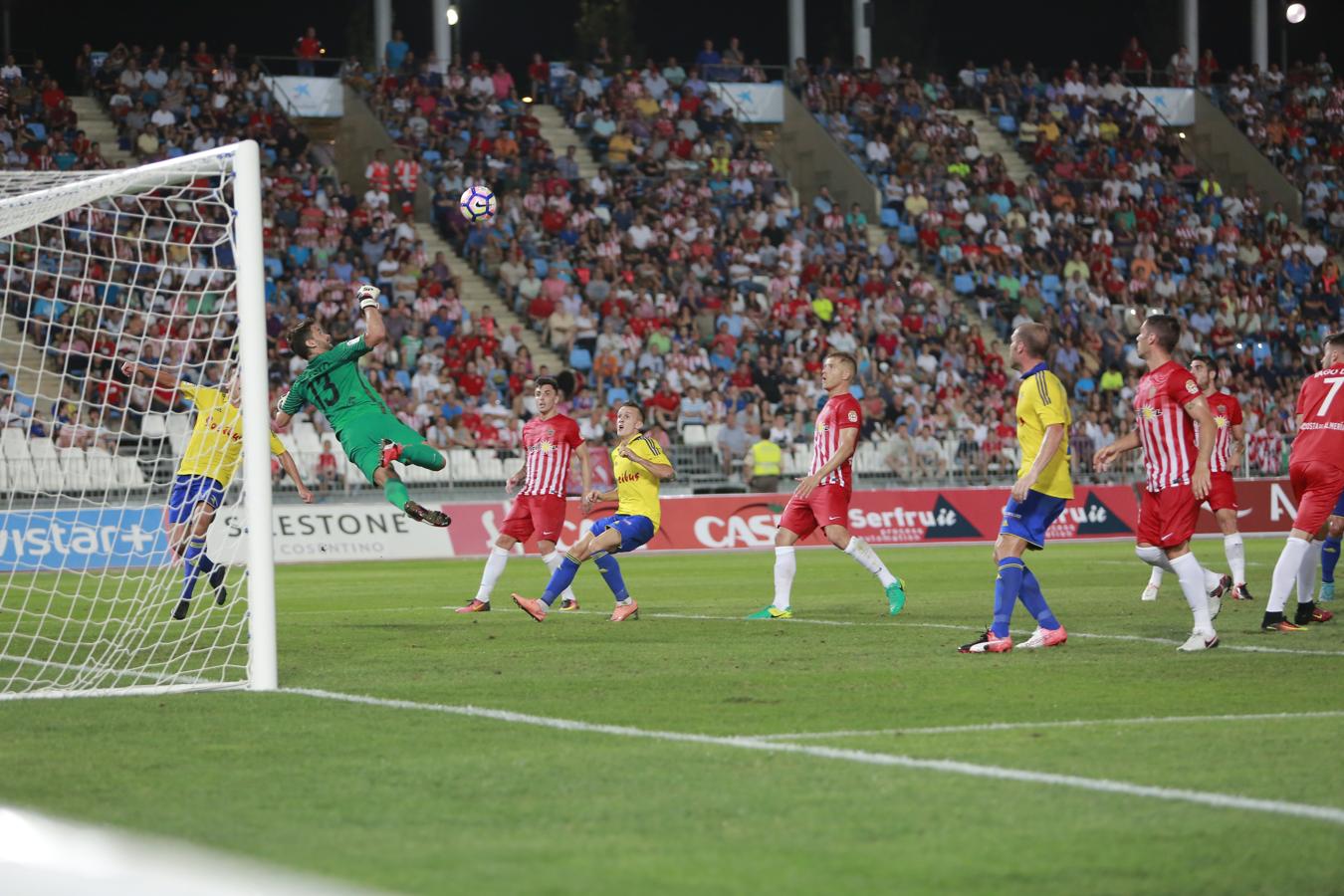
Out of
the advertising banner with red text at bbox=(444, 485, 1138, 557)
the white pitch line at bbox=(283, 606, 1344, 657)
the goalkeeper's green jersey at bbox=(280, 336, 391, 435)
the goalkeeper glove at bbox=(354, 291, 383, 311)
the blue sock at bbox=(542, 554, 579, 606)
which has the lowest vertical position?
A: the advertising banner with red text at bbox=(444, 485, 1138, 557)

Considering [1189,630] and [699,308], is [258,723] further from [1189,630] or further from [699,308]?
[699,308]

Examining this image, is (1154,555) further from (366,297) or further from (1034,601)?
(366,297)

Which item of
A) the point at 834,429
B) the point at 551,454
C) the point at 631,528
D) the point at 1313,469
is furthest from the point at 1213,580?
the point at 551,454

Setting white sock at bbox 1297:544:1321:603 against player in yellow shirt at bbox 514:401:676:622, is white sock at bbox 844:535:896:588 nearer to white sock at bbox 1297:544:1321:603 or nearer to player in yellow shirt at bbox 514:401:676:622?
player in yellow shirt at bbox 514:401:676:622

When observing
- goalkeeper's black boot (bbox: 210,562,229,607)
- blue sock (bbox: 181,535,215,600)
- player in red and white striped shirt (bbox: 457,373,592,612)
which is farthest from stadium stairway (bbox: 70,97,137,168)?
goalkeeper's black boot (bbox: 210,562,229,607)

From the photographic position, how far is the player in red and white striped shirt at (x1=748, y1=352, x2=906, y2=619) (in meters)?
14.4

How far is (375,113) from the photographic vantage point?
35188mm

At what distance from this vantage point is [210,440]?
15297 millimetres

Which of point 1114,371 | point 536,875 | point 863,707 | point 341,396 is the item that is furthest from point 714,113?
point 536,875

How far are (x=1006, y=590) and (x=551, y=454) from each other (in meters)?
5.67

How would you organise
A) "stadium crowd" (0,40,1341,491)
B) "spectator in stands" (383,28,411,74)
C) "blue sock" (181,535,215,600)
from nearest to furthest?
"blue sock" (181,535,215,600), "stadium crowd" (0,40,1341,491), "spectator in stands" (383,28,411,74)

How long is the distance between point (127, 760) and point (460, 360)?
23.2 meters

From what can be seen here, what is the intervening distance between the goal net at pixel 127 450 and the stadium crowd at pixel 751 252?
2281 mm

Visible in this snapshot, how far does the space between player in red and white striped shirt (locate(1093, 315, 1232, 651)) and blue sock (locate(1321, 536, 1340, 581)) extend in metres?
4.19
